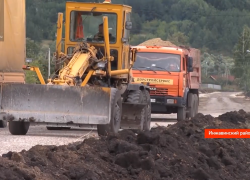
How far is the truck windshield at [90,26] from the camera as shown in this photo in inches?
703

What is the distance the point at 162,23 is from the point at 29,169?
112812 mm

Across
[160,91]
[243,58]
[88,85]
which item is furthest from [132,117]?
[243,58]

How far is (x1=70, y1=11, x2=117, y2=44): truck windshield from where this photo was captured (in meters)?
17.9

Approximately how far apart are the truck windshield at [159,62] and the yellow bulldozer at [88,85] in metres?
6.05

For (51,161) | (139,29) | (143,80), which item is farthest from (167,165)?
(139,29)

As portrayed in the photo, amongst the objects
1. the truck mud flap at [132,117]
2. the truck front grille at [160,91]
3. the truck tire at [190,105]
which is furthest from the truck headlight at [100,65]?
the truck tire at [190,105]

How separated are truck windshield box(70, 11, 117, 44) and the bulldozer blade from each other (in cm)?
216

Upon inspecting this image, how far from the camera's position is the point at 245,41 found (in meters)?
118

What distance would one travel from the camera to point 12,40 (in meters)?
19.4

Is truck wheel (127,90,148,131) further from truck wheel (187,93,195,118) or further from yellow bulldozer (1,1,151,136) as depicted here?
truck wheel (187,93,195,118)

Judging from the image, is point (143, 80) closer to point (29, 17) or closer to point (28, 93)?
point (28, 93)

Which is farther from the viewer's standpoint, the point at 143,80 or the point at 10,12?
the point at 143,80
